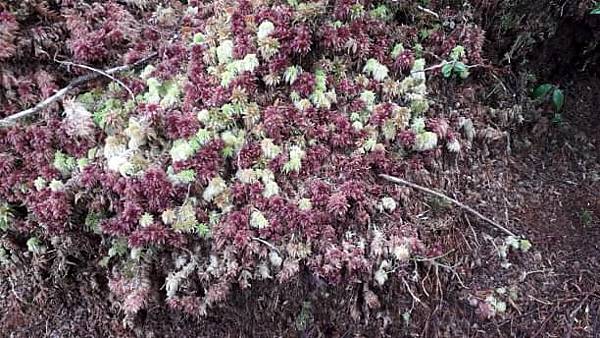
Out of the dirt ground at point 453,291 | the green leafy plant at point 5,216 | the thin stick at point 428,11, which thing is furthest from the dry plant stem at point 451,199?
the green leafy plant at point 5,216

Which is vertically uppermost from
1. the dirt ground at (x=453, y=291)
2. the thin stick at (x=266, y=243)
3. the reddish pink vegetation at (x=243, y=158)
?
the reddish pink vegetation at (x=243, y=158)

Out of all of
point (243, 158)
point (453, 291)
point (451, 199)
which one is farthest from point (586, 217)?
point (243, 158)

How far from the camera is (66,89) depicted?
9.12ft

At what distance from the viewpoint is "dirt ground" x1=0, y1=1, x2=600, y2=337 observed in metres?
2.51

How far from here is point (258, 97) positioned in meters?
2.72

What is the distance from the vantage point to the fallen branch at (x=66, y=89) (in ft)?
8.78

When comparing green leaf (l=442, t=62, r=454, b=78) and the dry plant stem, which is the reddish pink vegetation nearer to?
the dry plant stem

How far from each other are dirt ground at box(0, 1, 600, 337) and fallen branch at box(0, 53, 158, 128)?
75cm

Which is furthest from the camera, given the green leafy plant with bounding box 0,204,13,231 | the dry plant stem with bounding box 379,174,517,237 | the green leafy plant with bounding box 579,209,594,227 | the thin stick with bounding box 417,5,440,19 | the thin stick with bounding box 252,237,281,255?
the thin stick with bounding box 417,5,440,19

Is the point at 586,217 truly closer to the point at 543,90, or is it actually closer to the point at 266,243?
the point at 543,90

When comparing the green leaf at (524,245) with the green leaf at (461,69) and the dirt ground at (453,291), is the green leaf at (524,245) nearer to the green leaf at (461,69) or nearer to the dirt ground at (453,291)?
the dirt ground at (453,291)

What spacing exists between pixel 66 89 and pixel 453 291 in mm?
2305

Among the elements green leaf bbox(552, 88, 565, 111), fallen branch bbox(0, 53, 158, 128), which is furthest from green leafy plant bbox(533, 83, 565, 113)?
fallen branch bbox(0, 53, 158, 128)

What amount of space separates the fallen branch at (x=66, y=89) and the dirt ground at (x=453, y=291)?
748mm
